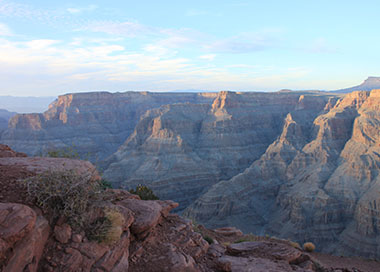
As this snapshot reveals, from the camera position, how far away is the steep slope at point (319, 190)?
49656 mm

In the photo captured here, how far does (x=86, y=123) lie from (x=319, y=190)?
296 ft

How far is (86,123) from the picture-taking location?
120000 millimetres

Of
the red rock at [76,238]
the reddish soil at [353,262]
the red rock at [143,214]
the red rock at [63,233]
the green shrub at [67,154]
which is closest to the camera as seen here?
the red rock at [63,233]

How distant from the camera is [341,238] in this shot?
4875 cm

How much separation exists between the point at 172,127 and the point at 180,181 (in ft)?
73.8

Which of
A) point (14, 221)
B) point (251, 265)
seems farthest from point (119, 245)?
point (251, 265)

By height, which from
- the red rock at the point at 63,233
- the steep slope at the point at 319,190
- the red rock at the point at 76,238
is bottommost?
the steep slope at the point at 319,190

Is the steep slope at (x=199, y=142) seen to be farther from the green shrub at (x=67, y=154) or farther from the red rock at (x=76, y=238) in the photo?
the red rock at (x=76, y=238)

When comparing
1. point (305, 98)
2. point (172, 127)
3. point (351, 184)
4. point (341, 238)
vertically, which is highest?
point (305, 98)

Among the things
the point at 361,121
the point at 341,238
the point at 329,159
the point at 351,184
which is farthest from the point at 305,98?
the point at 341,238

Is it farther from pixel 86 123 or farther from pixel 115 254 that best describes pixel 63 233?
pixel 86 123

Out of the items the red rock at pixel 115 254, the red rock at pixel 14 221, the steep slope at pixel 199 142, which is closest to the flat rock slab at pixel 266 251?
the red rock at pixel 115 254

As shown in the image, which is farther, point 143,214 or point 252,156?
point 252,156

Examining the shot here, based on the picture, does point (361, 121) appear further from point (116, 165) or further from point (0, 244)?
point (0, 244)
